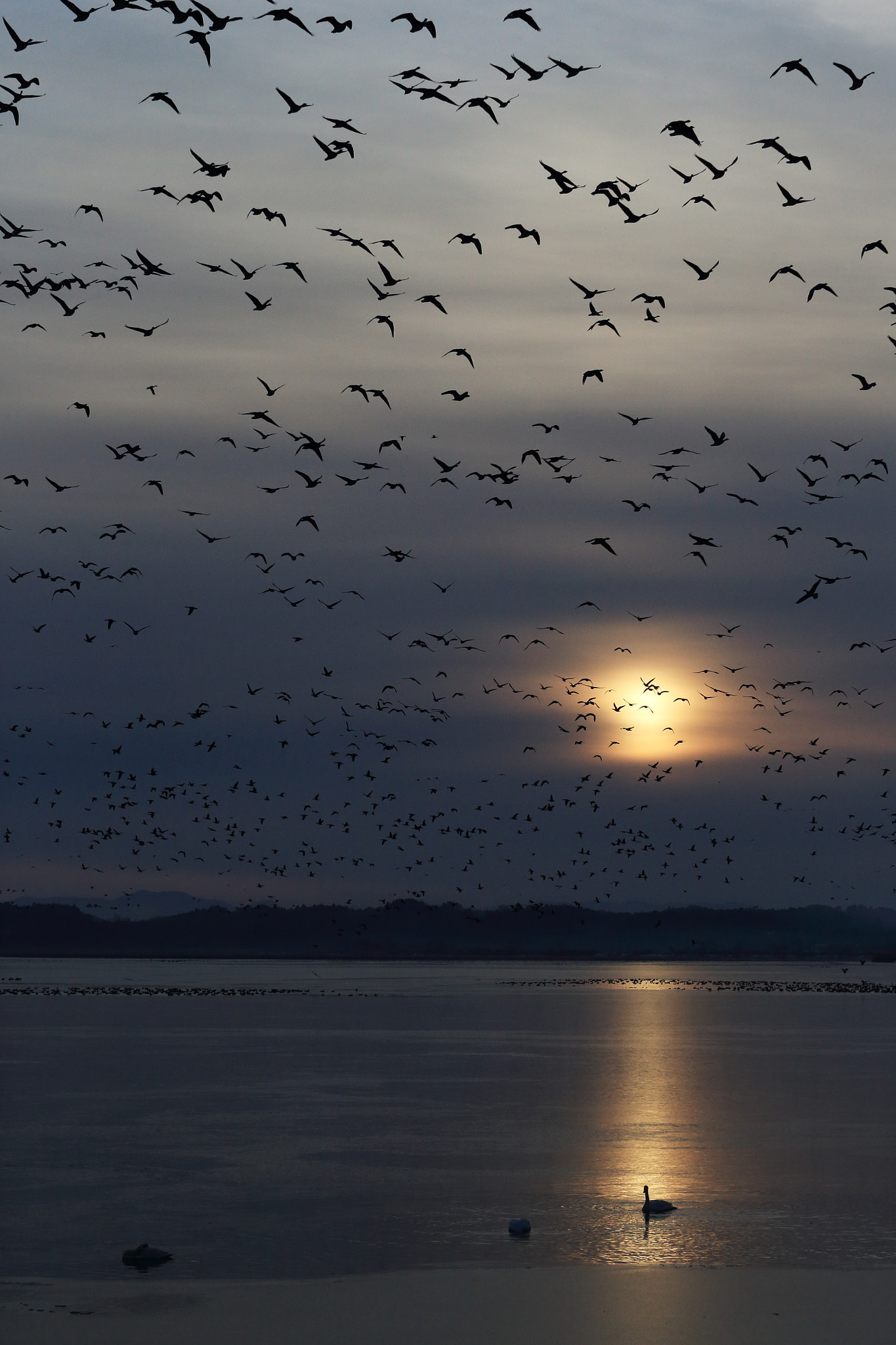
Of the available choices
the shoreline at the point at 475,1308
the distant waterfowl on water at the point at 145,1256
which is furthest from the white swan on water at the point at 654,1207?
the distant waterfowl on water at the point at 145,1256

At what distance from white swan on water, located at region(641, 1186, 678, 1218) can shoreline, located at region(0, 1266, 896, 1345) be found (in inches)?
163

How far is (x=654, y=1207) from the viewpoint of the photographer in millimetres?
28969

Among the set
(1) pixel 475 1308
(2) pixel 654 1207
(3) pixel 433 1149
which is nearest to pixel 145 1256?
(1) pixel 475 1308

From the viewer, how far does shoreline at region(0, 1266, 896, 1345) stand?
21.0m

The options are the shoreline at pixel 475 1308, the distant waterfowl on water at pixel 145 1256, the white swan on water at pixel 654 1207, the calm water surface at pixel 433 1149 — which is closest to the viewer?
the shoreline at pixel 475 1308

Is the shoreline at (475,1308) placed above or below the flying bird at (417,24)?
below

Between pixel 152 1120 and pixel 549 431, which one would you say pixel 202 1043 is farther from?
pixel 549 431

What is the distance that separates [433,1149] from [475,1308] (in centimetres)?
1553

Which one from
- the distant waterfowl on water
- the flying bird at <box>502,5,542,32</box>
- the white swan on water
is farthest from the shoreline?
the flying bird at <box>502,5,542,32</box>

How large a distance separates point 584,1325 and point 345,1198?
10073mm

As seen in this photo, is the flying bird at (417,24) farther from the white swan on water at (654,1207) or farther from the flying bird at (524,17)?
→ the white swan on water at (654,1207)

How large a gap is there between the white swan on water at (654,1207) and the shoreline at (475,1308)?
13.6ft

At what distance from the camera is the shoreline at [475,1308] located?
21.0 m

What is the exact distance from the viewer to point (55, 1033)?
77.7m
